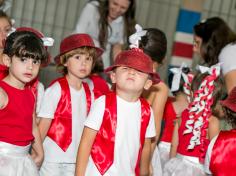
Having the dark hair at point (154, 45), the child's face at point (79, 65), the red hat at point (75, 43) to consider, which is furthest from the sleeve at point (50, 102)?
the dark hair at point (154, 45)

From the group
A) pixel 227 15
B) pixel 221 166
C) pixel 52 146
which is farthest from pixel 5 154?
pixel 227 15

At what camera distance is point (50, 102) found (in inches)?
163

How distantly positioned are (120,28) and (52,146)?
2.20m

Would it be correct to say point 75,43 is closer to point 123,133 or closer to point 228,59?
point 123,133

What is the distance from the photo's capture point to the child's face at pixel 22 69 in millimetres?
3742

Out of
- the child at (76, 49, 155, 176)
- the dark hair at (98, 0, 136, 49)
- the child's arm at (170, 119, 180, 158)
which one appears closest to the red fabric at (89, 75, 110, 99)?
the child's arm at (170, 119, 180, 158)

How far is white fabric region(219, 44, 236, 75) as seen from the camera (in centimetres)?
446

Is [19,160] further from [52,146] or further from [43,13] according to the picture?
[43,13]

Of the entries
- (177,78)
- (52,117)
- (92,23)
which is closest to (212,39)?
(177,78)

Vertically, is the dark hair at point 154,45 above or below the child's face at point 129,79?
above

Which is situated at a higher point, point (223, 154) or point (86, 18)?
point (86, 18)

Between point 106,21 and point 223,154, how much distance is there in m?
2.78

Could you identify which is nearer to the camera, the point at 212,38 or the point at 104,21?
the point at 212,38

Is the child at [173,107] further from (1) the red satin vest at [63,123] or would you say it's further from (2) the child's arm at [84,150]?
(2) the child's arm at [84,150]
